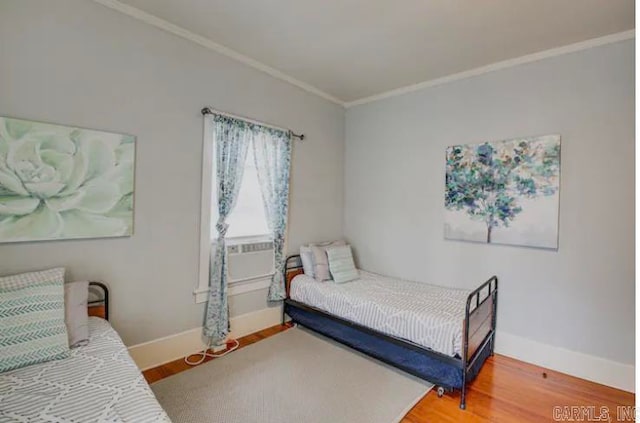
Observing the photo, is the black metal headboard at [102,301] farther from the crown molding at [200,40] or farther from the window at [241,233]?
the crown molding at [200,40]

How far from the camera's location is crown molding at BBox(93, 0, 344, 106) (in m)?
2.34

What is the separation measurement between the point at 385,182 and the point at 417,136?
25.6 inches

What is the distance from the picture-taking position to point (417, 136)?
3609 mm

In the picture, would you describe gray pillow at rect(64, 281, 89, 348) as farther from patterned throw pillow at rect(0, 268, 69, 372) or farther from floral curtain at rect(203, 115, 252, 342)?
floral curtain at rect(203, 115, 252, 342)

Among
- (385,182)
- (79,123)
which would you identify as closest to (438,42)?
(385,182)

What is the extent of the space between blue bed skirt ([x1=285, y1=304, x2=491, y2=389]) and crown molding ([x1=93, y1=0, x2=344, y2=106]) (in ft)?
8.34

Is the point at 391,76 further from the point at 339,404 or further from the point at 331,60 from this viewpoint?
the point at 339,404

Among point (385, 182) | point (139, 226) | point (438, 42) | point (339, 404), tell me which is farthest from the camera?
point (385, 182)

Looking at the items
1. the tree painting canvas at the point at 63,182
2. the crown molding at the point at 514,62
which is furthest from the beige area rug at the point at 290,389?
the crown molding at the point at 514,62

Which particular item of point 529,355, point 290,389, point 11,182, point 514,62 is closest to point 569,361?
point 529,355

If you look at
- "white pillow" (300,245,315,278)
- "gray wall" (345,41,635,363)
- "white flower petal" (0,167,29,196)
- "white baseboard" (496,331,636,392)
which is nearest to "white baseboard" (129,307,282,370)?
"white pillow" (300,245,315,278)

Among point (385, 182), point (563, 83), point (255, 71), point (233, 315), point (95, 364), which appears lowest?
point (233, 315)

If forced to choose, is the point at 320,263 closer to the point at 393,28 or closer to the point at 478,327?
the point at 478,327

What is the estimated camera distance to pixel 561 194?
2703 millimetres
